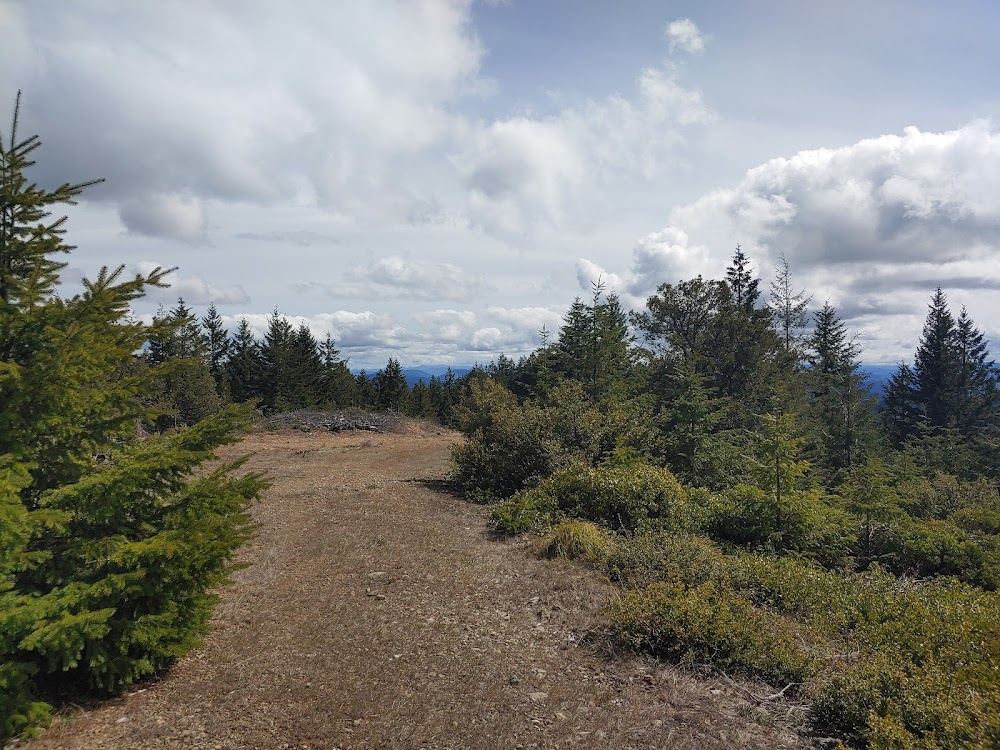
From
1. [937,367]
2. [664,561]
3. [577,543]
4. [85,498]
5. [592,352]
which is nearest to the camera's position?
[85,498]

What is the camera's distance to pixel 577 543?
803 centimetres

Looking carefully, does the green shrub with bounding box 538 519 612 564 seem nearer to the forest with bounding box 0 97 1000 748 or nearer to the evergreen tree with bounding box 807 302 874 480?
the forest with bounding box 0 97 1000 748

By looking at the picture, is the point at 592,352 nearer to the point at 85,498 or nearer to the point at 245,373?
the point at 85,498

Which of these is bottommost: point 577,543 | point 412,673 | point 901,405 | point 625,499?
point 412,673

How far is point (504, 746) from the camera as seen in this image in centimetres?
394

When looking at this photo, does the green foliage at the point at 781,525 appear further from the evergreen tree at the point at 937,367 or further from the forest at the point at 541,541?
the evergreen tree at the point at 937,367

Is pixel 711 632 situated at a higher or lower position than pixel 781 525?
lower

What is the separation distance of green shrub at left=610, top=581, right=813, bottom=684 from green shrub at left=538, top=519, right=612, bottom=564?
6.53 feet

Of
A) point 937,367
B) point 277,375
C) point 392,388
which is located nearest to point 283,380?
point 277,375

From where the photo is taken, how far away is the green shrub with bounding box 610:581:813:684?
15.5 ft

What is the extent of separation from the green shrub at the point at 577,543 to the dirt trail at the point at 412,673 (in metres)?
0.34

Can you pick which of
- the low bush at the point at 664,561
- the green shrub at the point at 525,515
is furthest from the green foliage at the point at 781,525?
the green shrub at the point at 525,515

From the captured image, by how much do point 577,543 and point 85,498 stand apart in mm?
5895

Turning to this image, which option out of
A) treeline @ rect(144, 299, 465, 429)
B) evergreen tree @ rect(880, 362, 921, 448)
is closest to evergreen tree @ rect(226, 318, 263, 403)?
treeline @ rect(144, 299, 465, 429)
